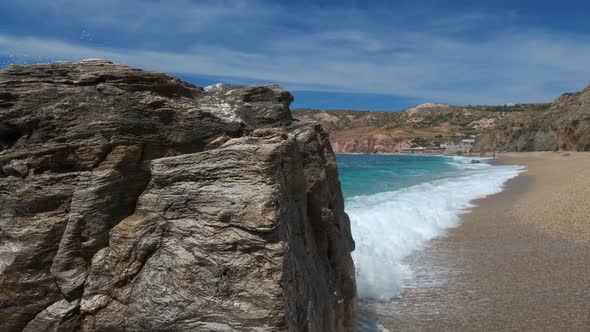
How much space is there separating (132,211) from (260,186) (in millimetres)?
1607

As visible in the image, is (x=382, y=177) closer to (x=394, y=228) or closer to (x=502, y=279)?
(x=394, y=228)

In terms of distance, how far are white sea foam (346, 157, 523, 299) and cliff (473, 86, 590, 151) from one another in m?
48.4

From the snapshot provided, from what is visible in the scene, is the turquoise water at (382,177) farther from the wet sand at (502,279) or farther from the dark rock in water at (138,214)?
the dark rock in water at (138,214)

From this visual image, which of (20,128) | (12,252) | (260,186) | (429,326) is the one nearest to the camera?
(260,186)

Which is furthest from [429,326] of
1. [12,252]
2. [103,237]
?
[12,252]

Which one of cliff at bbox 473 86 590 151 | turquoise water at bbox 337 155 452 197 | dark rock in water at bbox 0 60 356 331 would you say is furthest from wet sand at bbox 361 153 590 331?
cliff at bbox 473 86 590 151

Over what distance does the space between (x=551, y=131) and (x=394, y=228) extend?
85192 mm

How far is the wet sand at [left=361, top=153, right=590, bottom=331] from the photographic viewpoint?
872cm

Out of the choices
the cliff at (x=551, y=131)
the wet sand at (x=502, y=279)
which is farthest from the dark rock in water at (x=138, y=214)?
the cliff at (x=551, y=131)

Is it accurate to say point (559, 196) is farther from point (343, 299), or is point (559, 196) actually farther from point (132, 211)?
point (132, 211)

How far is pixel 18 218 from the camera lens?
16.4 ft

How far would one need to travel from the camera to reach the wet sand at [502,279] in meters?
8.72

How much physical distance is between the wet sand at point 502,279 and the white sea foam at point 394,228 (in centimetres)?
47

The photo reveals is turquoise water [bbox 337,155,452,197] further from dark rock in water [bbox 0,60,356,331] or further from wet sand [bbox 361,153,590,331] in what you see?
dark rock in water [bbox 0,60,356,331]
